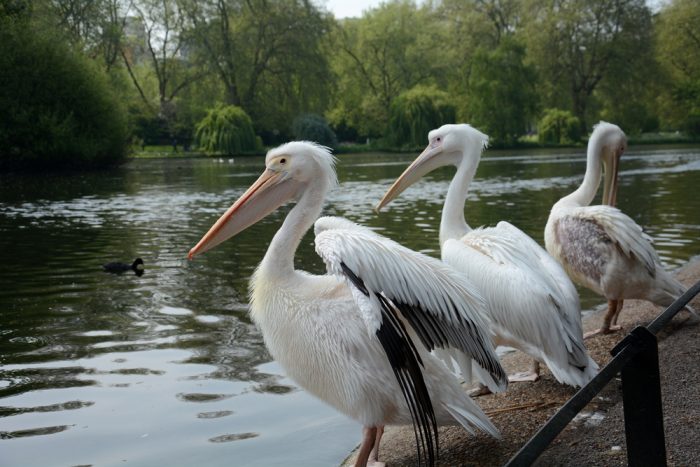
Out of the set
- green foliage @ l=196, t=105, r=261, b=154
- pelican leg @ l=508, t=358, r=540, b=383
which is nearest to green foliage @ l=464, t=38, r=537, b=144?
green foliage @ l=196, t=105, r=261, b=154

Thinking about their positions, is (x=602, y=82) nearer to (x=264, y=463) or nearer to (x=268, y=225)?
(x=268, y=225)

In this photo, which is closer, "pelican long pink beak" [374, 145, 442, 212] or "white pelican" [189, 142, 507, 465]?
"white pelican" [189, 142, 507, 465]

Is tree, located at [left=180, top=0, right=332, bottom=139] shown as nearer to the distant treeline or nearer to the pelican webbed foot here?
the distant treeline

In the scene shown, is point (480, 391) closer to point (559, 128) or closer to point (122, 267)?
point (122, 267)

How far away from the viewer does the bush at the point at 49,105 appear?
23.3m

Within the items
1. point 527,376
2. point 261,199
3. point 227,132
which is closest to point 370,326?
point 261,199

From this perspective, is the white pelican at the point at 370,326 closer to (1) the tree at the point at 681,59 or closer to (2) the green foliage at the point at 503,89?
(2) the green foliage at the point at 503,89

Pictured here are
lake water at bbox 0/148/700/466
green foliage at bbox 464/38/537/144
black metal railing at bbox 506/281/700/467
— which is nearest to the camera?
black metal railing at bbox 506/281/700/467

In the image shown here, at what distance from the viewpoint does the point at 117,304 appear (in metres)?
5.88

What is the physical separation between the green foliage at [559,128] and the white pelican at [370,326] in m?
39.7

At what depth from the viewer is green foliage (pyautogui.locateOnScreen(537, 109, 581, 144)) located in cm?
4062

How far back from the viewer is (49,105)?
24.3 m

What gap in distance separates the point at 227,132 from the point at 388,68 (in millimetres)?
17037

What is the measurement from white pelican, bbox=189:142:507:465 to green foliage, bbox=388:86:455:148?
3496 cm
